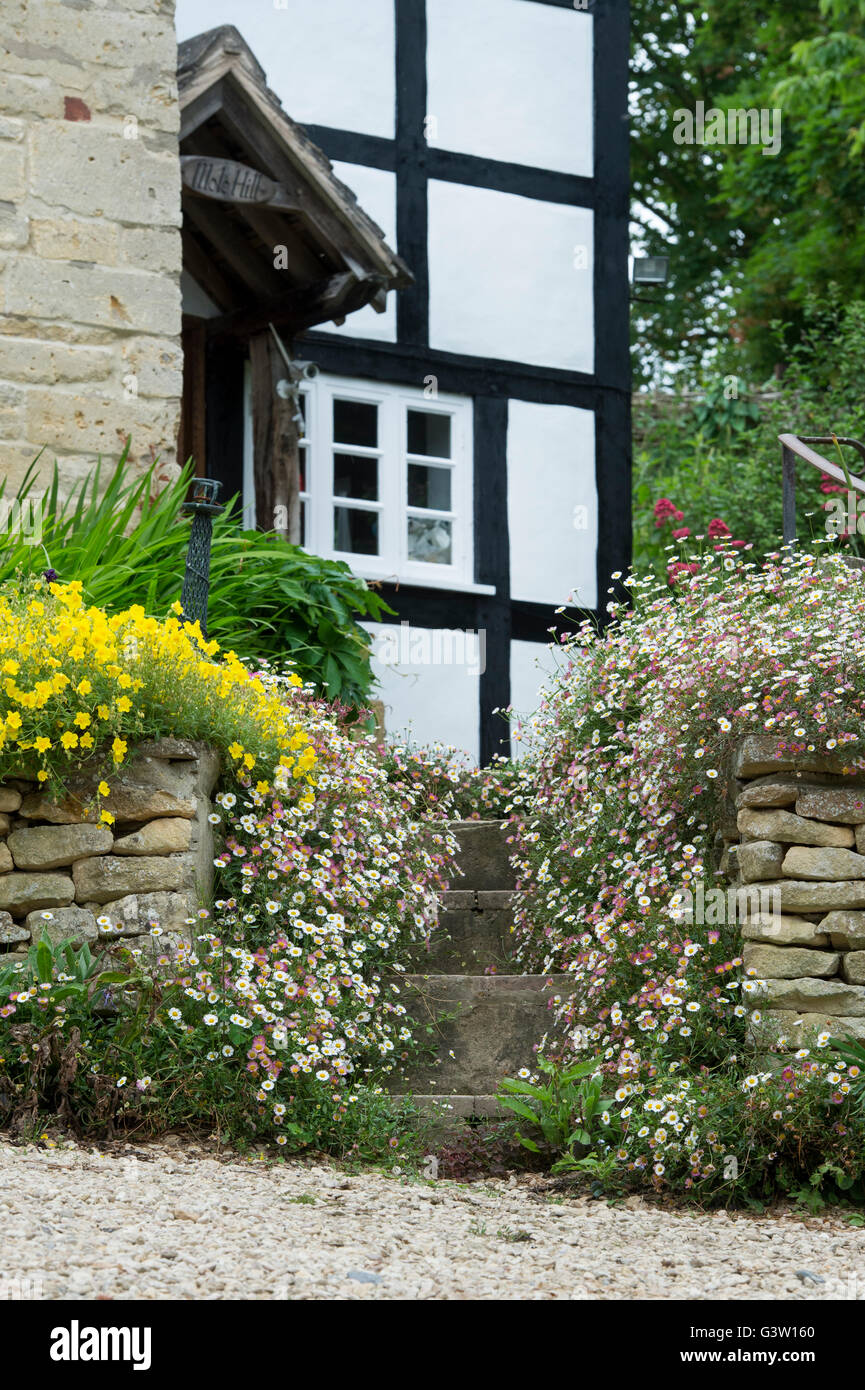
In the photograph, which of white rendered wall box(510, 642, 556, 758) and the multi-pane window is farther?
white rendered wall box(510, 642, 556, 758)

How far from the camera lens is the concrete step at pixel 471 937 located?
5.67m

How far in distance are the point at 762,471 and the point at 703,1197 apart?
824 centimetres

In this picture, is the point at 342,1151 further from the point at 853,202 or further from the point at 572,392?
the point at 853,202

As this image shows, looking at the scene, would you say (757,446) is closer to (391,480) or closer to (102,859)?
(391,480)

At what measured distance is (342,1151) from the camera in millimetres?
4250

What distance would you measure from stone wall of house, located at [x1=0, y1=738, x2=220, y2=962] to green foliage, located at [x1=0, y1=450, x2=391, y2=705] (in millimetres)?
1065

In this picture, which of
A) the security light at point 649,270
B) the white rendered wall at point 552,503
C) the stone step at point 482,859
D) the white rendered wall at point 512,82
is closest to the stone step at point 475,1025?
the stone step at point 482,859

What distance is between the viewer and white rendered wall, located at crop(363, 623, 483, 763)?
8.73m

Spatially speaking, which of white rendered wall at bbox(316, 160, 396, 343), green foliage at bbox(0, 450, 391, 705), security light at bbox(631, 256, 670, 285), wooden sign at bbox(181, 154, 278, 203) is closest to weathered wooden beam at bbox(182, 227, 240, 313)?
white rendered wall at bbox(316, 160, 396, 343)

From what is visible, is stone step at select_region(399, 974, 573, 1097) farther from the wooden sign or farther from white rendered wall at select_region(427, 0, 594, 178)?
white rendered wall at select_region(427, 0, 594, 178)

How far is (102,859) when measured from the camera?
4.60m

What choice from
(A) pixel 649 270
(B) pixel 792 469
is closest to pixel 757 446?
(A) pixel 649 270

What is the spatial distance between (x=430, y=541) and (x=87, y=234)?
10.6 feet
